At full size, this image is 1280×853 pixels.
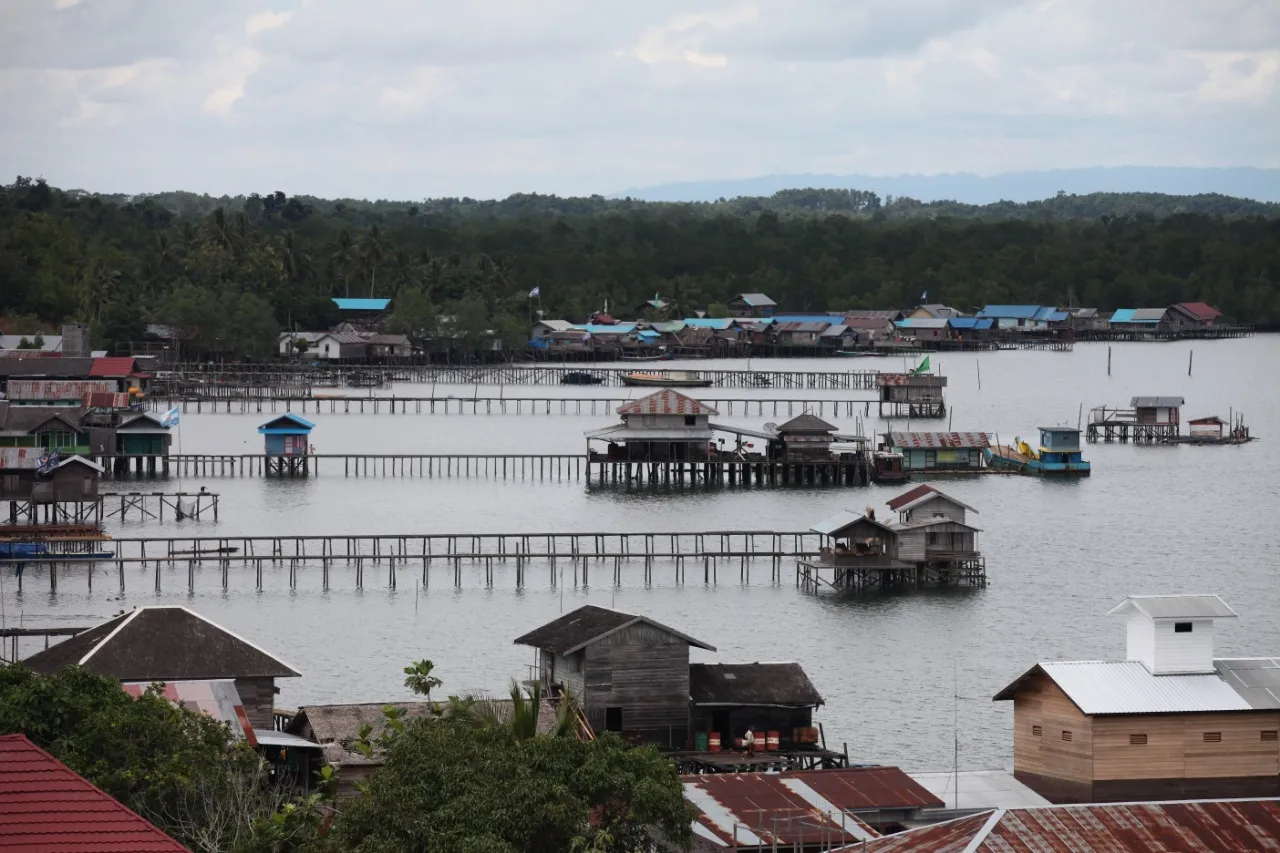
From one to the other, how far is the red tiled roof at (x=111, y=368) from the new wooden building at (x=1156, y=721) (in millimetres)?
Result: 64223

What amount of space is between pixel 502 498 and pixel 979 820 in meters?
45.8

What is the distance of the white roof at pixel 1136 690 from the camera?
24.9 metres

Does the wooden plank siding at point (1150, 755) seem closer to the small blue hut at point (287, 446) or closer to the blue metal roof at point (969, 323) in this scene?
the small blue hut at point (287, 446)

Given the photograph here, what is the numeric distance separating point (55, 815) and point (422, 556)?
35081 mm

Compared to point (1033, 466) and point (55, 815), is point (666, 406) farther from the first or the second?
point (55, 815)

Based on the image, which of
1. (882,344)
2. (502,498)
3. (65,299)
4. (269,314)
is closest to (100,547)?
(502,498)

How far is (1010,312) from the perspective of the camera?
163 meters

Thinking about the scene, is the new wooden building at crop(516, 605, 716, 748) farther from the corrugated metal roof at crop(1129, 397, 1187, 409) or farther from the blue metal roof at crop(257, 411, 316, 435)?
the corrugated metal roof at crop(1129, 397, 1187, 409)

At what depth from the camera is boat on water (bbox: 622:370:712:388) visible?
367 feet

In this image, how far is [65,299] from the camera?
11975cm

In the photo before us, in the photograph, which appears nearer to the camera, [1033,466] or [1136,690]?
[1136,690]

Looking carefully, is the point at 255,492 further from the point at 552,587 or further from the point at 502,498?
the point at 552,587

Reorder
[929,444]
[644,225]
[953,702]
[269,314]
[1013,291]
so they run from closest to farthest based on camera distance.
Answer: [953,702] < [929,444] < [269,314] < [1013,291] < [644,225]

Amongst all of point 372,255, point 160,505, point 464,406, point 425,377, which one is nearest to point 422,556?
point 160,505
